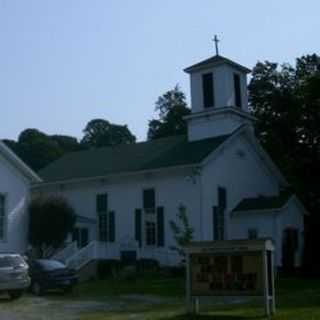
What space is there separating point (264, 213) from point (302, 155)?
43.8 feet

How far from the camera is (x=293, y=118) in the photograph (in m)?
52.5

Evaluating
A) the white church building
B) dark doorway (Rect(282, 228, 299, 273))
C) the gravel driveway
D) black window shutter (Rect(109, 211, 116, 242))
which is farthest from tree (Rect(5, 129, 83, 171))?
the gravel driveway

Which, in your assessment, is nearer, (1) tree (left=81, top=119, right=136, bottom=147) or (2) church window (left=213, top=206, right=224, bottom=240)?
(2) church window (left=213, top=206, right=224, bottom=240)

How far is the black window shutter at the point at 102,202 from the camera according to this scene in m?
43.8

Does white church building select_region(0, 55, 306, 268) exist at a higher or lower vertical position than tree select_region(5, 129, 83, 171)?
lower

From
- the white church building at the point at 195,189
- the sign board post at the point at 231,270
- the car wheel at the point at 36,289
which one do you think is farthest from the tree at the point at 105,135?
the sign board post at the point at 231,270

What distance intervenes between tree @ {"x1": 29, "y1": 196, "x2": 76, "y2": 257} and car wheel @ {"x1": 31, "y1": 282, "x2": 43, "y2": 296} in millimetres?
8639

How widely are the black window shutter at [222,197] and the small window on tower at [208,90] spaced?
6.17 m

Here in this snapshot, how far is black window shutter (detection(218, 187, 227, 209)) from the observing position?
41.3m

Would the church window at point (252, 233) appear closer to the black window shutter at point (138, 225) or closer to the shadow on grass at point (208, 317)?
the black window shutter at point (138, 225)

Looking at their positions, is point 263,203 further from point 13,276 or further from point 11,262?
point 13,276

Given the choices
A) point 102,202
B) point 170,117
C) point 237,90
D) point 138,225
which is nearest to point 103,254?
point 138,225

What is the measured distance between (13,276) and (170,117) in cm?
4667

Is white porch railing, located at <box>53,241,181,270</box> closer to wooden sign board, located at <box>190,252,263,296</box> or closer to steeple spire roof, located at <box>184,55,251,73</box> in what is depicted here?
steeple spire roof, located at <box>184,55,251,73</box>
